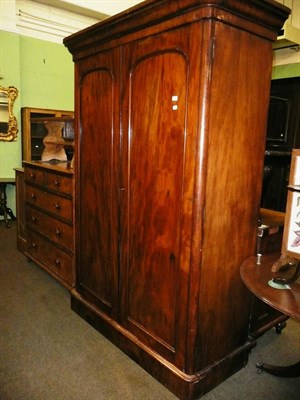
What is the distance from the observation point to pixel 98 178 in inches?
84.7

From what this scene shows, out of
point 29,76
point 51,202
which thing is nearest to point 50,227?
point 51,202

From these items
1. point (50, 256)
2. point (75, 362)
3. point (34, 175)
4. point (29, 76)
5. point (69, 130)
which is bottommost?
point (75, 362)

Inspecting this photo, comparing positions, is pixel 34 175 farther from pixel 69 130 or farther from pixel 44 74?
pixel 44 74

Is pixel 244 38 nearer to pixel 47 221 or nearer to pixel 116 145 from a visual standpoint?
pixel 116 145

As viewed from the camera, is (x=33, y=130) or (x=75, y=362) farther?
(x=33, y=130)

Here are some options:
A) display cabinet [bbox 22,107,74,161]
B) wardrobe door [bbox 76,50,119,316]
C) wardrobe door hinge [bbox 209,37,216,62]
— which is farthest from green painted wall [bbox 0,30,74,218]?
wardrobe door hinge [bbox 209,37,216,62]

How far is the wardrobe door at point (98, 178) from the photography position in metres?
1.98

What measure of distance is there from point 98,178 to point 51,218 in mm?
985

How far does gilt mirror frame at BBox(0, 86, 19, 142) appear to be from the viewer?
523 cm

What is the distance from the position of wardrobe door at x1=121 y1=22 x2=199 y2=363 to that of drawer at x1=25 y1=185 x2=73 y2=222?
2.70ft

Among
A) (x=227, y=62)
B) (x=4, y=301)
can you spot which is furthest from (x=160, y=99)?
(x=4, y=301)

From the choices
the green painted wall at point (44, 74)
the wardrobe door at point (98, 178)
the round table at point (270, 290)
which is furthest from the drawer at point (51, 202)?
the green painted wall at point (44, 74)

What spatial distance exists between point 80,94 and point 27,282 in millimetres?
1884

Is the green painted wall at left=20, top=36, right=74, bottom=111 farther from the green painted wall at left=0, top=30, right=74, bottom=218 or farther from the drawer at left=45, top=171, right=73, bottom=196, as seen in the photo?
the drawer at left=45, top=171, right=73, bottom=196
